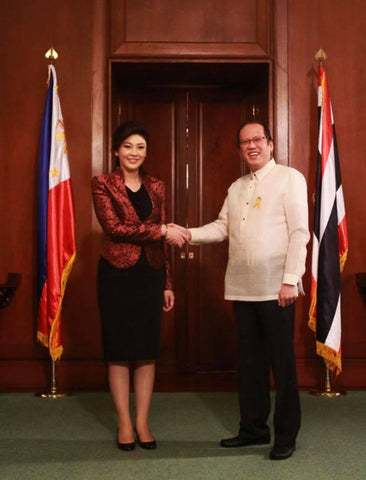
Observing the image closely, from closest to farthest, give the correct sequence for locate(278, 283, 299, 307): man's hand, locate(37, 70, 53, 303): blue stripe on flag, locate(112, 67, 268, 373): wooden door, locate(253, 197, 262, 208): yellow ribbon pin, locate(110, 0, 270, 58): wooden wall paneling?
locate(278, 283, 299, 307): man's hand, locate(253, 197, 262, 208): yellow ribbon pin, locate(37, 70, 53, 303): blue stripe on flag, locate(110, 0, 270, 58): wooden wall paneling, locate(112, 67, 268, 373): wooden door

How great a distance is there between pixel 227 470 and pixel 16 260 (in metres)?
2.74

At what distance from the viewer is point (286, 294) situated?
305 centimetres

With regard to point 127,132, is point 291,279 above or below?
below

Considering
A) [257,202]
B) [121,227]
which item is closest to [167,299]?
[121,227]

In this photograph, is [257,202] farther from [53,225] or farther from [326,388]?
[326,388]

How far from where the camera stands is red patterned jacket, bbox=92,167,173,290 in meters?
3.30

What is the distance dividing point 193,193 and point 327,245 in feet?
4.81

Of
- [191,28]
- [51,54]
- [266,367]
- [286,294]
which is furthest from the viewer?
[191,28]

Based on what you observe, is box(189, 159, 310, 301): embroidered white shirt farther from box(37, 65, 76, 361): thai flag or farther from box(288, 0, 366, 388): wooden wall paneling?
box(288, 0, 366, 388): wooden wall paneling

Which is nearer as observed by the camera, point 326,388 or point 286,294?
point 286,294

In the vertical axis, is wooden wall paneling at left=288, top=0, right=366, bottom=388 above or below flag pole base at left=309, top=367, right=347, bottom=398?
above

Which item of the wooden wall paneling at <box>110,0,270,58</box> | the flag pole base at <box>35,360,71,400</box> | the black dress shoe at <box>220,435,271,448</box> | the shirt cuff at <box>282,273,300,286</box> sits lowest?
the flag pole base at <box>35,360,71,400</box>

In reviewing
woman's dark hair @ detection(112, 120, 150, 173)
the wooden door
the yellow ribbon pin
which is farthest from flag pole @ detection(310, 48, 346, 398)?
woman's dark hair @ detection(112, 120, 150, 173)

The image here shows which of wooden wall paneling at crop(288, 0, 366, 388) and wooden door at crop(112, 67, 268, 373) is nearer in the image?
wooden wall paneling at crop(288, 0, 366, 388)
